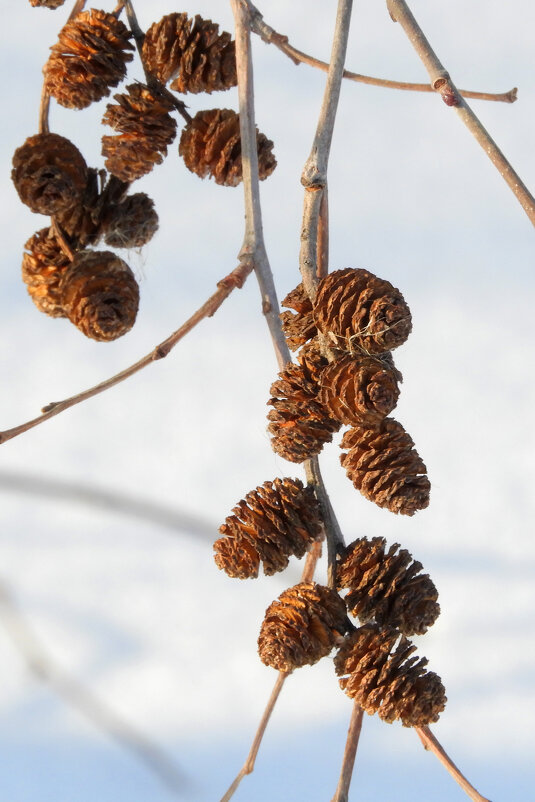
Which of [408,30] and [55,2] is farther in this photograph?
[55,2]

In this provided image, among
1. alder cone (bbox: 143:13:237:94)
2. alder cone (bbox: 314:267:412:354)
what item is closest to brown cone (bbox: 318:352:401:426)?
alder cone (bbox: 314:267:412:354)

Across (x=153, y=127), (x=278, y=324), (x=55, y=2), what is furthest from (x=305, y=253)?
(x=55, y=2)

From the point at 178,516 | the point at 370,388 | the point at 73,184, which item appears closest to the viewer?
the point at 370,388

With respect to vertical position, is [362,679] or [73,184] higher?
[73,184]

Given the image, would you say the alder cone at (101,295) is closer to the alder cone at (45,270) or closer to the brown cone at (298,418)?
the alder cone at (45,270)

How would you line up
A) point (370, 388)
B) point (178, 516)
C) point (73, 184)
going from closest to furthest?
1. point (370, 388)
2. point (73, 184)
3. point (178, 516)

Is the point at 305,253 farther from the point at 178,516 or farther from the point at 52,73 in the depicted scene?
the point at 178,516

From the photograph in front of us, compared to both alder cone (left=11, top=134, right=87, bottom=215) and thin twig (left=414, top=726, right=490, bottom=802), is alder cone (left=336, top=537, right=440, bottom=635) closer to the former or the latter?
thin twig (left=414, top=726, right=490, bottom=802)
